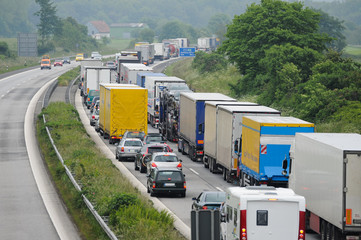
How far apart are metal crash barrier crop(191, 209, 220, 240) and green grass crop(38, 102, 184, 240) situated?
Answer: 6917 millimetres

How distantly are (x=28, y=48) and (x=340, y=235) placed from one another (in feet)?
406

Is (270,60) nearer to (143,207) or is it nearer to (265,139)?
(265,139)

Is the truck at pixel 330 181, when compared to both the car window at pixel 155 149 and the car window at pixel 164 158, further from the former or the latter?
the car window at pixel 155 149

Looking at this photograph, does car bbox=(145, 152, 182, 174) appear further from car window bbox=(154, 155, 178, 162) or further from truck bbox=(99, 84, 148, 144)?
truck bbox=(99, 84, 148, 144)

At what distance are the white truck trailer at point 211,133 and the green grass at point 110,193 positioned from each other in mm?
5672

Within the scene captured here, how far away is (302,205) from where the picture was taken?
19672 millimetres

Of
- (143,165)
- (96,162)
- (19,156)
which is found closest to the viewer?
(96,162)

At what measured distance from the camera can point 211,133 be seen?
41438mm

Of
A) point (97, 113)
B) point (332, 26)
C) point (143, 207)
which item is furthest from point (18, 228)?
point (332, 26)

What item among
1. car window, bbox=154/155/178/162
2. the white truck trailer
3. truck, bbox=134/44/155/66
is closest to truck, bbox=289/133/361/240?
car window, bbox=154/155/178/162

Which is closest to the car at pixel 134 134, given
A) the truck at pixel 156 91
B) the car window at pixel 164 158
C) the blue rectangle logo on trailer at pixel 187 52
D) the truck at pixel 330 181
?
the car window at pixel 164 158

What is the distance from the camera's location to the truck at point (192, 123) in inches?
1778

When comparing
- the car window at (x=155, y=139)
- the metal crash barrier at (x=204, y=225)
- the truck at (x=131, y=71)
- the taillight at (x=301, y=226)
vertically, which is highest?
the truck at (x=131, y=71)

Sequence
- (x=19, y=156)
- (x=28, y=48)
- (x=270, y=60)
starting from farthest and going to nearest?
1. (x=28, y=48)
2. (x=270, y=60)
3. (x=19, y=156)
